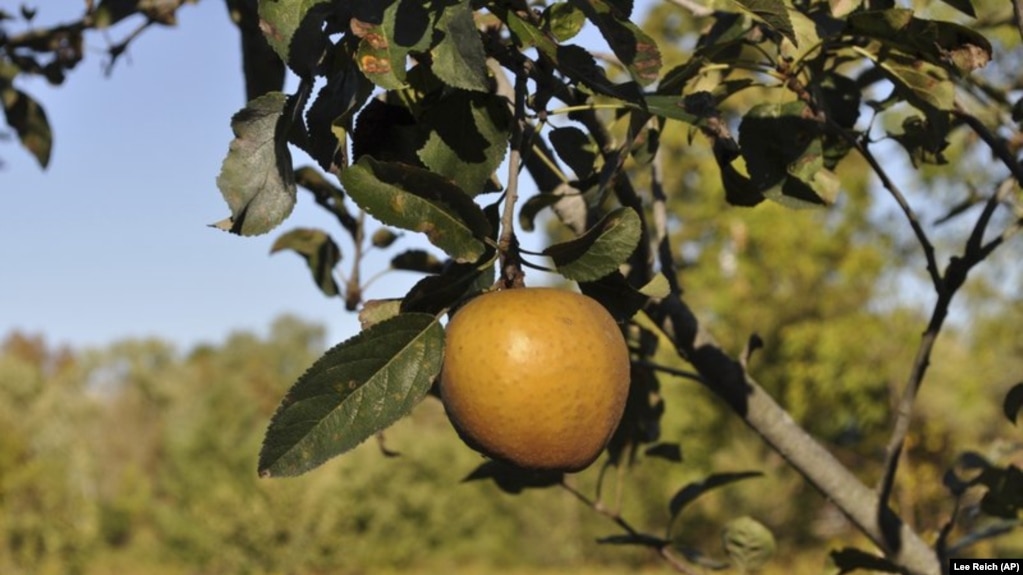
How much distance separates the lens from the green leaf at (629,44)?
90 centimetres

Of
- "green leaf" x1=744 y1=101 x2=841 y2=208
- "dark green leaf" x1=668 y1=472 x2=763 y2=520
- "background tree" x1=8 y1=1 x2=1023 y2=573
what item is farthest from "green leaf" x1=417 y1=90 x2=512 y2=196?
"dark green leaf" x1=668 y1=472 x2=763 y2=520

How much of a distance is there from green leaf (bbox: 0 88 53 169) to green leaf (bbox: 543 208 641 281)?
1.54 m

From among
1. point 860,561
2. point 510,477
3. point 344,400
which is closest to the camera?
point 344,400

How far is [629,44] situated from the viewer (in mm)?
920

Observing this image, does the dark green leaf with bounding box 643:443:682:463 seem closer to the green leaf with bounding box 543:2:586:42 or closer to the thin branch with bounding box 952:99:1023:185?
the thin branch with bounding box 952:99:1023:185

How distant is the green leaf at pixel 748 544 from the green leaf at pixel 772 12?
103 cm

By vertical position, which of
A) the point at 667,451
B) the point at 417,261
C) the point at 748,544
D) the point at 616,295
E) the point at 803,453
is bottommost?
the point at 748,544

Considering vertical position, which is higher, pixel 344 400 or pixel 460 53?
pixel 460 53

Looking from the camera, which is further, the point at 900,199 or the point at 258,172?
the point at 900,199

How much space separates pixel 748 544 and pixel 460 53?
1270 mm

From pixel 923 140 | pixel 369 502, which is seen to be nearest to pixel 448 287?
pixel 923 140

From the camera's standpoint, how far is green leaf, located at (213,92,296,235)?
35.3 inches

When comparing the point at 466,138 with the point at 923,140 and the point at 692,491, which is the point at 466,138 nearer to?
the point at 923,140

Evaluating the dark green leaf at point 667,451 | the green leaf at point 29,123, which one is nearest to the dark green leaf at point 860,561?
the dark green leaf at point 667,451
